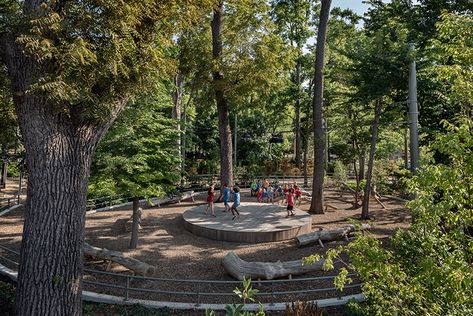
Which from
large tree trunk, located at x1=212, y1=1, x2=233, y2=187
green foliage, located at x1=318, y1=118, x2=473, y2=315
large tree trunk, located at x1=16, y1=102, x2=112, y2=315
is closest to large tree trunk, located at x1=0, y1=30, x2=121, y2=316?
large tree trunk, located at x1=16, y1=102, x2=112, y2=315

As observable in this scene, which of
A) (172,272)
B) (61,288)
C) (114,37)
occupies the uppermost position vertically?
(114,37)

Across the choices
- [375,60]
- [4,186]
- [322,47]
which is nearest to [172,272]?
[375,60]

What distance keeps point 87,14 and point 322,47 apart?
13.6 m

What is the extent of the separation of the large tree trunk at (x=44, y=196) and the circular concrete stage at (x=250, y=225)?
8136 millimetres

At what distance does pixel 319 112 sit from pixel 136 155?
9.84m

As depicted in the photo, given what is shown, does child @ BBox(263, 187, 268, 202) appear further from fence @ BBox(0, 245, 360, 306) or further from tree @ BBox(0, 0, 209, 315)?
tree @ BBox(0, 0, 209, 315)

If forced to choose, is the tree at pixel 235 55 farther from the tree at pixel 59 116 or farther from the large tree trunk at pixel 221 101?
the tree at pixel 59 116

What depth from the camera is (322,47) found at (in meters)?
17.0

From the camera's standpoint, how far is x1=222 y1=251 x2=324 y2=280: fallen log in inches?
377

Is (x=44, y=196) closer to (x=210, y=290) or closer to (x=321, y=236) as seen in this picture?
(x=210, y=290)

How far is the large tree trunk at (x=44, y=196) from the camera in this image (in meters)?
5.70

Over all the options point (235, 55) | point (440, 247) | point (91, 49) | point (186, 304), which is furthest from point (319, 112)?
point (440, 247)

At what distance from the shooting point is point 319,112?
57.2 ft

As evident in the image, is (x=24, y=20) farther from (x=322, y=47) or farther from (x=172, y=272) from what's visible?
(x=322, y=47)
